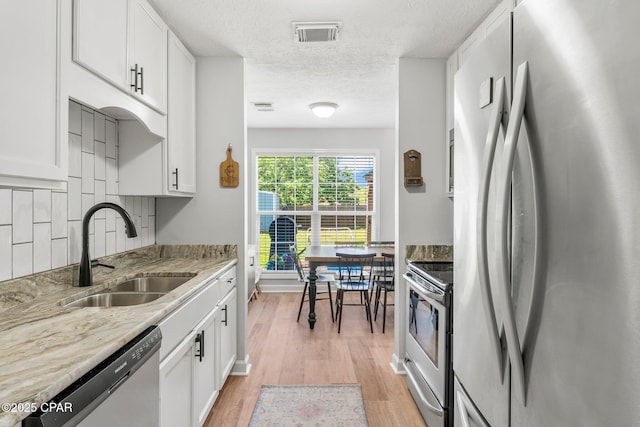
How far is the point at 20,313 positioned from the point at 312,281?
2.81 metres

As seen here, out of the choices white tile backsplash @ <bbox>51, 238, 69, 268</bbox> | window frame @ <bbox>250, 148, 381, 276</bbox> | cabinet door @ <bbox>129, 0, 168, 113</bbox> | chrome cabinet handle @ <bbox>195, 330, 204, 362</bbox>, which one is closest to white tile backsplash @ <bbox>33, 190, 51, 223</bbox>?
white tile backsplash @ <bbox>51, 238, 69, 268</bbox>

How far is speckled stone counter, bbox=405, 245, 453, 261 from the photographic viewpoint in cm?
288

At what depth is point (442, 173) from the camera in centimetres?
292

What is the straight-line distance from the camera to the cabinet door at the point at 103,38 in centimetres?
144

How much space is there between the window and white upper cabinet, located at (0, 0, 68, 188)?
4400 mm

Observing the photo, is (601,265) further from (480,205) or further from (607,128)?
(480,205)

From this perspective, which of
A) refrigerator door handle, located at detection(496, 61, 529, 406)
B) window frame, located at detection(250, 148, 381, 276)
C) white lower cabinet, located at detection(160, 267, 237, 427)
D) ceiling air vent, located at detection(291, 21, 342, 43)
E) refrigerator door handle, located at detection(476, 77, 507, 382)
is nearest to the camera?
refrigerator door handle, located at detection(496, 61, 529, 406)

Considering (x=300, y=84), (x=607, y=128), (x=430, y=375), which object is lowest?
(x=430, y=375)

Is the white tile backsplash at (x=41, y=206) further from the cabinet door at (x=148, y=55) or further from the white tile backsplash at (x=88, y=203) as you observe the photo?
the cabinet door at (x=148, y=55)

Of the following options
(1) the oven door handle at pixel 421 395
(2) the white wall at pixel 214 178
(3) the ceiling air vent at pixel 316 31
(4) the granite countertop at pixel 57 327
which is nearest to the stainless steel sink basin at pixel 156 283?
(4) the granite countertop at pixel 57 327

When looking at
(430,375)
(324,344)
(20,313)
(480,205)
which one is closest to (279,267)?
Answer: (324,344)

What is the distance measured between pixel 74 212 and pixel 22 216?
0.36 meters

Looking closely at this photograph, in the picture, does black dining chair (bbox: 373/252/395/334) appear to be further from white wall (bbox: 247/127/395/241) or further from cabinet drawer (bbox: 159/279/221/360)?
cabinet drawer (bbox: 159/279/221/360)

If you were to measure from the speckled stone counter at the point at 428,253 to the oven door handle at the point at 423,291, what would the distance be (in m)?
0.25
